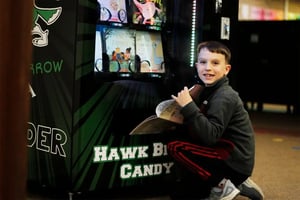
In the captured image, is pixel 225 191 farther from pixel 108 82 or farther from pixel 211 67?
pixel 108 82

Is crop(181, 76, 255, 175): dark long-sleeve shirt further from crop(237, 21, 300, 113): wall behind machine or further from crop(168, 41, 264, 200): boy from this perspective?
crop(237, 21, 300, 113): wall behind machine

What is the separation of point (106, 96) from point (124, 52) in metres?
0.36

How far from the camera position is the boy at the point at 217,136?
111 inches

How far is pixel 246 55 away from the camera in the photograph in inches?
392

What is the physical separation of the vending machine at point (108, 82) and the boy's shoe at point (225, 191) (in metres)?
0.43

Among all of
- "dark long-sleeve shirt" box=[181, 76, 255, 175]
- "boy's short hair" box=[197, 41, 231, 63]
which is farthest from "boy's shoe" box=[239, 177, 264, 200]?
"boy's short hair" box=[197, 41, 231, 63]

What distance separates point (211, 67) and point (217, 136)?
40cm

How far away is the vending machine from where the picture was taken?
285cm

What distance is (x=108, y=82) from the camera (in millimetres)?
2963

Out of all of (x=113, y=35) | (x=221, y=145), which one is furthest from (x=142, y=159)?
(x=113, y=35)

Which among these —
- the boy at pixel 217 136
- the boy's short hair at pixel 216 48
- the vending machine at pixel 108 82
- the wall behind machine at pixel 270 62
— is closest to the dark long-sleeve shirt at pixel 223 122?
the boy at pixel 217 136

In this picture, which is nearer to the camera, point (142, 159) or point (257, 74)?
point (142, 159)

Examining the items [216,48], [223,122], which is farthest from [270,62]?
[223,122]

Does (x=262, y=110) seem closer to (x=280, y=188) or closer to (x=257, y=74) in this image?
(x=257, y=74)
